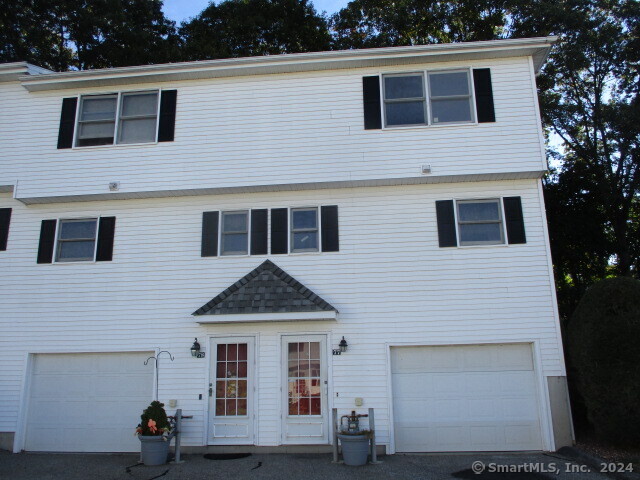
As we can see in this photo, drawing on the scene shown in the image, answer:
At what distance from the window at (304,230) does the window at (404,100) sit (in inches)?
105

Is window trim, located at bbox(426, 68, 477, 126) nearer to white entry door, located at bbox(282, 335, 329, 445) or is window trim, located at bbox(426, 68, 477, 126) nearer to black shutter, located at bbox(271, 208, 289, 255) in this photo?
black shutter, located at bbox(271, 208, 289, 255)

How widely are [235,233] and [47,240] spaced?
4.29 metres

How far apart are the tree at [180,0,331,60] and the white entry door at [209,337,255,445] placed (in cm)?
1348

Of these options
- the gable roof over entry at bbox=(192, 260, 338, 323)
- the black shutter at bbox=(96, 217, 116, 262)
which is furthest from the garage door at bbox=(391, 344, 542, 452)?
the black shutter at bbox=(96, 217, 116, 262)

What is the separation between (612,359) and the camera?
8.58 m

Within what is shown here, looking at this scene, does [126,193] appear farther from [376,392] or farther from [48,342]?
[376,392]

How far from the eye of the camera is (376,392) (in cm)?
976

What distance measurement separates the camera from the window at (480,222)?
33.8 feet

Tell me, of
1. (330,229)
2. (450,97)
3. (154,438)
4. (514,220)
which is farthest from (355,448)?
(450,97)

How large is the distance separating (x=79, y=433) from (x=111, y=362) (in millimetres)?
1549

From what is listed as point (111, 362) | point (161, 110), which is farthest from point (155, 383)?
point (161, 110)

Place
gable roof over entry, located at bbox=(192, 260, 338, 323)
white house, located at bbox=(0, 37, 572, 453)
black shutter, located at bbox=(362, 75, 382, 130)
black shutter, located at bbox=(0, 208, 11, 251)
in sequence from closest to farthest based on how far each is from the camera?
1. gable roof over entry, located at bbox=(192, 260, 338, 323)
2. white house, located at bbox=(0, 37, 572, 453)
3. black shutter, located at bbox=(362, 75, 382, 130)
4. black shutter, located at bbox=(0, 208, 11, 251)

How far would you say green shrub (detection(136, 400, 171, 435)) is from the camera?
29.6ft

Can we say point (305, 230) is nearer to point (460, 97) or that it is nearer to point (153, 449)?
point (460, 97)
